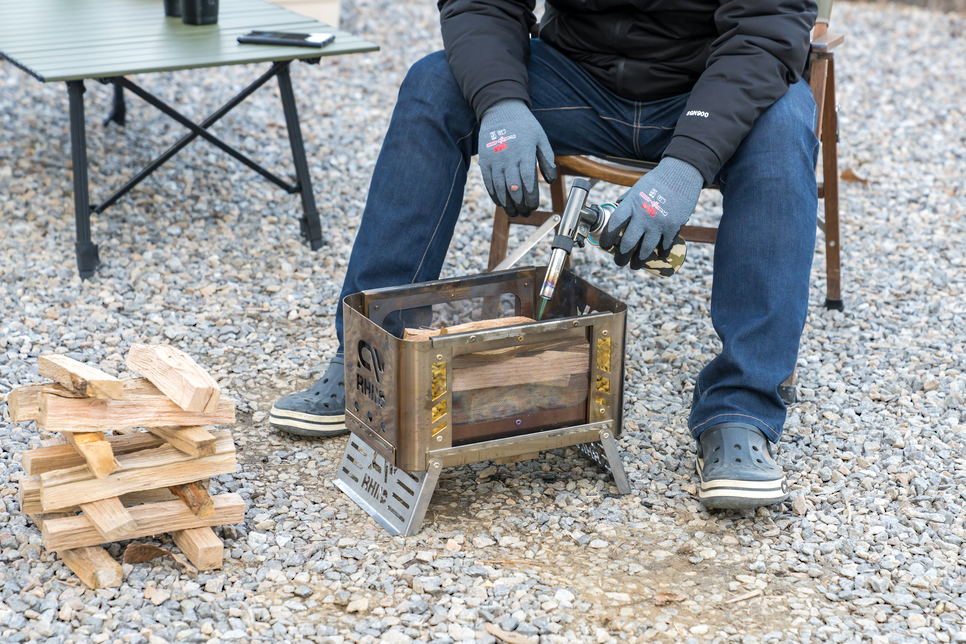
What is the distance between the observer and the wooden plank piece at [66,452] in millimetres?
1583

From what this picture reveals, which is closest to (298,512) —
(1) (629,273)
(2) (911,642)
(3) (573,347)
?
(3) (573,347)

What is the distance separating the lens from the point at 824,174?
2562 millimetres

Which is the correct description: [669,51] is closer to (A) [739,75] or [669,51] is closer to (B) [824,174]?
(A) [739,75]

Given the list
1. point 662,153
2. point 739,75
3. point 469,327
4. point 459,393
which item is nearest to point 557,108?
point 662,153

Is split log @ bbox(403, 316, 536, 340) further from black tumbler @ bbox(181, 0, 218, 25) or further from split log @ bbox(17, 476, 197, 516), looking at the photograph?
black tumbler @ bbox(181, 0, 218, 25)

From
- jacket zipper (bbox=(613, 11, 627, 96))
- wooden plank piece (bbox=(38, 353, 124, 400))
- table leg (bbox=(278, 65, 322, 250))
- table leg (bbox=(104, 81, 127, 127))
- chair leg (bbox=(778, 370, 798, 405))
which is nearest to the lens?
wooden plank piece (bbox=(38, 353, 124, 400))

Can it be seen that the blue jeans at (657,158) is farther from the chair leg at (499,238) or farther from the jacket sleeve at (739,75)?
the chair leg at (499,238)

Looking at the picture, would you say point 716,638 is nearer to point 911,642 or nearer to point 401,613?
point 911,642

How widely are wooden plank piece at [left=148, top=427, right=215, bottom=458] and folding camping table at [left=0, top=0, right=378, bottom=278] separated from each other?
1.31m

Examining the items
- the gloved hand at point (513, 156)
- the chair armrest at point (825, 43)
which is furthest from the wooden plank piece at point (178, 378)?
the chair armrest at point (825, 43)

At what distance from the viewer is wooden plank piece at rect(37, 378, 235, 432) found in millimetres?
1479

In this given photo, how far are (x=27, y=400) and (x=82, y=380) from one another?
13 cm

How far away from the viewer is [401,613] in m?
1.51

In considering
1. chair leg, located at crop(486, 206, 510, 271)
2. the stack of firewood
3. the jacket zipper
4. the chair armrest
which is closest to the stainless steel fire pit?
the stack of firewood
